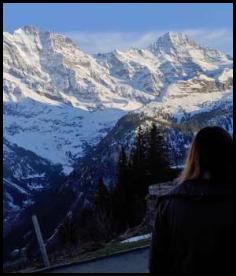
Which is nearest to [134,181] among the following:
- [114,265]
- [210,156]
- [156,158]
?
[156,158]

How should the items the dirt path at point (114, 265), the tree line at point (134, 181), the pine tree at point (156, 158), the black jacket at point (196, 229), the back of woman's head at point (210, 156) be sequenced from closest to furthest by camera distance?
the black jacket at point (196, 229)
the back of woman's head at point (210, 156)
the dirt path at point (114, 265)
the tree line at point (134, 181)
the pine tree at point (156, 158)

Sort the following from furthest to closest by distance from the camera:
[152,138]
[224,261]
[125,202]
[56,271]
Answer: [152,138], [125,202], [56,271], [224,261]

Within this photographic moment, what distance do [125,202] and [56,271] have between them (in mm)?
32459

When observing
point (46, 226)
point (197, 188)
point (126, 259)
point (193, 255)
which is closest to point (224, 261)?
point (193, 255)

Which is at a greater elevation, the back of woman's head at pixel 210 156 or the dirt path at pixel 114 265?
the back of woman's head at pixel 210 156

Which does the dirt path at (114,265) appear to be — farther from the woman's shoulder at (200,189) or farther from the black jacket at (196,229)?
the woman's shoulder at (200,189)

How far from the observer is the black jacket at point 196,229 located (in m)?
4.10

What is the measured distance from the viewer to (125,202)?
4191 cm

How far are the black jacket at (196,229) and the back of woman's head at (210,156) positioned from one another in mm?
61

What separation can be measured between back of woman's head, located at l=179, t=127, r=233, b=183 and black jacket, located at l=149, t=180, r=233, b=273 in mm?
61

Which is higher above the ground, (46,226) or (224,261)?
(224,261)

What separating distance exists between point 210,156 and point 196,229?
17.2 inches

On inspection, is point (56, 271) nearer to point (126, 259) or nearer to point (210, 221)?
point (126, 259)

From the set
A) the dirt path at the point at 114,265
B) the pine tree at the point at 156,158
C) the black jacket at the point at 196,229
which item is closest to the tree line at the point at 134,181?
the pine tree at the point at 156,158
